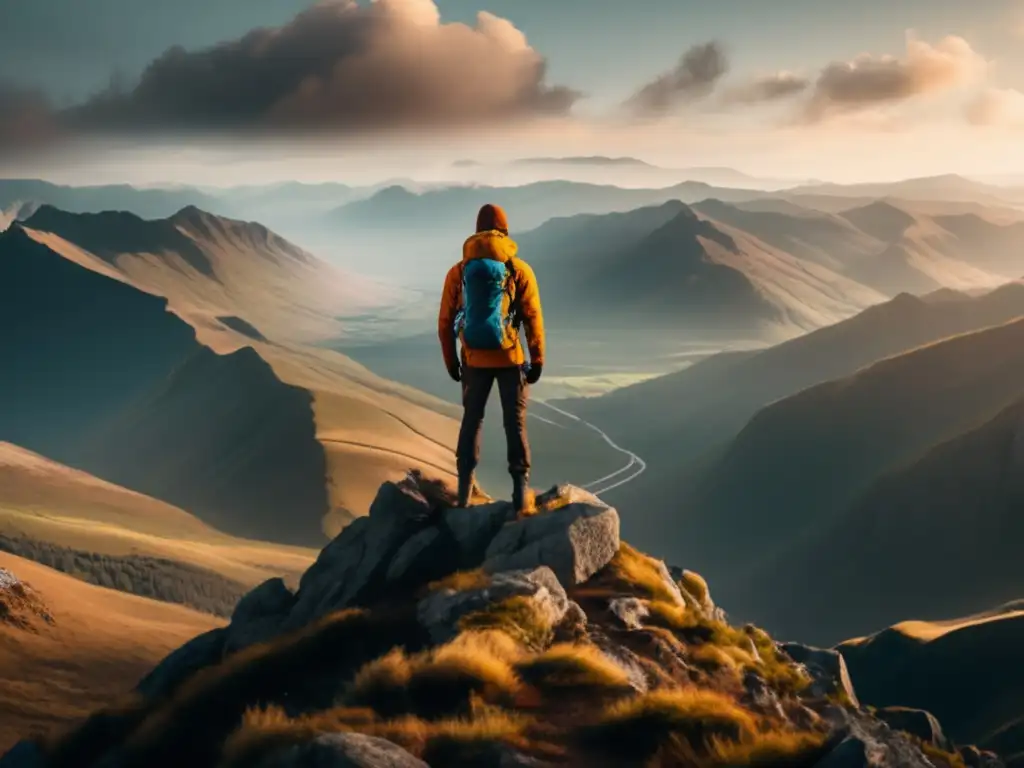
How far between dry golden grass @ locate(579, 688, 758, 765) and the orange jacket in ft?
31.5

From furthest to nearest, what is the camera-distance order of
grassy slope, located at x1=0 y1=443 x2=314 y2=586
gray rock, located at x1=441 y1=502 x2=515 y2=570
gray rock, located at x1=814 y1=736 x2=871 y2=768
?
grassy slope, located at x1=0 y1=443 x2=314 y2=586 < gray rock, located at x1=441 y1=502 x2=515 y2=570 < gray rock, located at x1=814 y1=736 x2=871 y2=768

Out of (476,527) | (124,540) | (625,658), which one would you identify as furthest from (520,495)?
(124,540)

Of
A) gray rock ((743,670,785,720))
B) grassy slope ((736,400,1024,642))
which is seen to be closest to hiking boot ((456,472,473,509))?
gray rock ((743,670,785,720))

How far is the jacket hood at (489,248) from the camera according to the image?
19953 millimetres

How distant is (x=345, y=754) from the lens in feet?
34.7

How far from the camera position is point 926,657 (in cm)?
8906

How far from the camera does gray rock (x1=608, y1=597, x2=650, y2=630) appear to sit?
62.2 ft

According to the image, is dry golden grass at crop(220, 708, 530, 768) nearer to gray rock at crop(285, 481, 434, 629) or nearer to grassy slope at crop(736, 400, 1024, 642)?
gray rock at crop(285, 481, 434, 629)

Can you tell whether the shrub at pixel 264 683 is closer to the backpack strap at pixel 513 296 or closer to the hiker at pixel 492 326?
the hiker at pixel 492 326

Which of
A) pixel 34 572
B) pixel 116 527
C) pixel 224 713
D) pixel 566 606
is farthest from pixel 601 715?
pixel 116 527

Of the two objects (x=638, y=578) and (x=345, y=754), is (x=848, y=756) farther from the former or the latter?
(x=638, y=578)

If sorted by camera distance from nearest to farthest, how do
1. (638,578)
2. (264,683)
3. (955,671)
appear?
(264,683) < (638,578) < (955,671)

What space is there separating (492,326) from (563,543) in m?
5.63

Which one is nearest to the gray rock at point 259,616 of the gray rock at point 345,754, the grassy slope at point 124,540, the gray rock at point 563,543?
the gray rock at point 563,543
